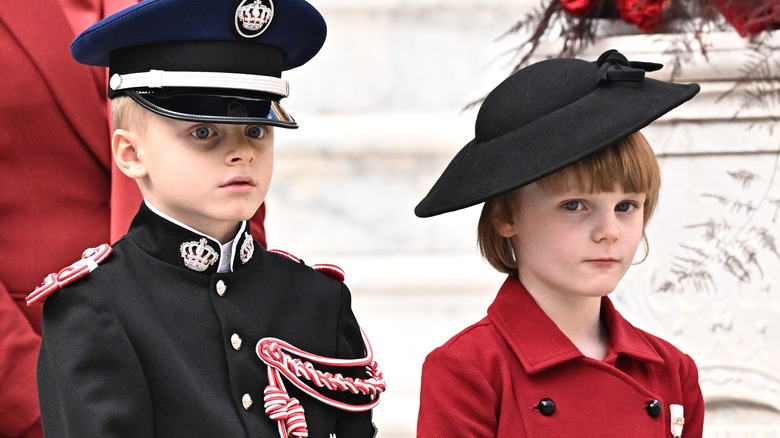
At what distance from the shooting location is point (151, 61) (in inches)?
63.0

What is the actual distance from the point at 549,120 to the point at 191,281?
0.56 meters

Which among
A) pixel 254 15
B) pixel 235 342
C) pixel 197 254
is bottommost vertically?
pixel 235 342

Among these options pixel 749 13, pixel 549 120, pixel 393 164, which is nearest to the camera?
pixel 549 120

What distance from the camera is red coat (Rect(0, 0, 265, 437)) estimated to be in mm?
1812

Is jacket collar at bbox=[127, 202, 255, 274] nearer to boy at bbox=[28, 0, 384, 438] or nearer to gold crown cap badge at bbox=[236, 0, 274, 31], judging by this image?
boy at bbox=[28, 0, 384, 438]

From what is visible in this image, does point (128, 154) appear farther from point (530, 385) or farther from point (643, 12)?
point (643, 12)

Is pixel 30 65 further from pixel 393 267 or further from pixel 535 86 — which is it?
pixel 393 267

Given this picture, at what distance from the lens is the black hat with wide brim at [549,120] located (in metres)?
1.60

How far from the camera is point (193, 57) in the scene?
5.25 ft

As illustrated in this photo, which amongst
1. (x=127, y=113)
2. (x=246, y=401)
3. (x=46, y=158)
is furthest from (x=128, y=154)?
(x=246, y=401)

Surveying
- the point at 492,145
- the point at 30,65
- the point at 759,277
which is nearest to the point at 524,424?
the point at 492,145

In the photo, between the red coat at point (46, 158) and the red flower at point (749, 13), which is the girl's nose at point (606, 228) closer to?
the red coat at point (46, 158)

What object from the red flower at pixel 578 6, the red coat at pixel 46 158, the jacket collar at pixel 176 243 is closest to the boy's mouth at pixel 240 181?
the jacket collar at pixel 176 243

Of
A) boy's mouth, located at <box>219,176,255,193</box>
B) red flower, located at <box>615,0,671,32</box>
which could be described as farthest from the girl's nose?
red flower, located at <box>615,0,671,32</box>
